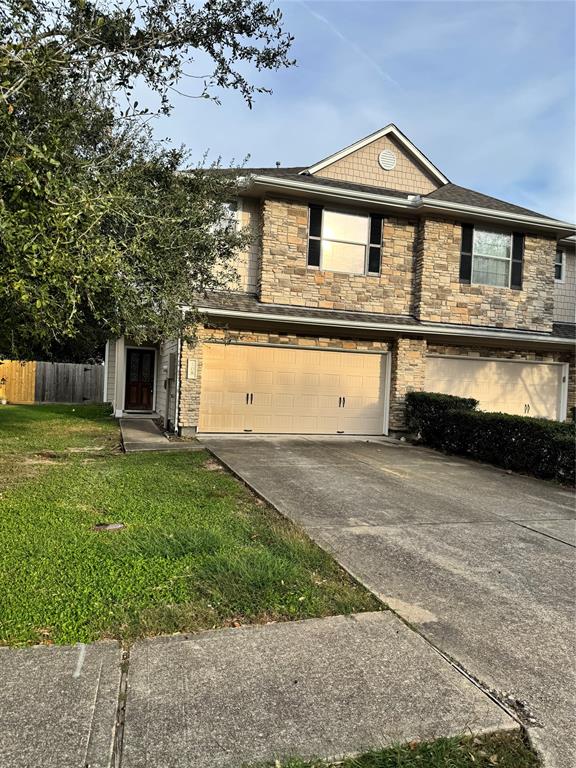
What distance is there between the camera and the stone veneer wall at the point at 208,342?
11523 mm

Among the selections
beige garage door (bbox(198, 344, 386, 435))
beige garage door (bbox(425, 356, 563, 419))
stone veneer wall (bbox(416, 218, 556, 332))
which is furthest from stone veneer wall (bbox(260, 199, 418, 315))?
beige garage door (bbox(425, 356, 563, 419))

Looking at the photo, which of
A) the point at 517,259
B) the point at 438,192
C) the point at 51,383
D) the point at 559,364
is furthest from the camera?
the point at 51,383

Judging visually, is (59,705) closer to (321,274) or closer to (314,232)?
(321,274)

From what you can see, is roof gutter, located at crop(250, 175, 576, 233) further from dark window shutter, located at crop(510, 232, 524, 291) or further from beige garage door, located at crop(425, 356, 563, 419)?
beige garage door, located at crop(425, 356, 563, 419)

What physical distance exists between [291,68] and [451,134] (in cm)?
1120

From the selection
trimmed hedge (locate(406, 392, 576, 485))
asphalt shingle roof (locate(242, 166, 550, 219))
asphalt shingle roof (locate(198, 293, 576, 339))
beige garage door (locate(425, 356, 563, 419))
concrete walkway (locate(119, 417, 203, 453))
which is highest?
asphalt shingle roof (locate(242, 166, 550, 219))

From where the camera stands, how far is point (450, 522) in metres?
5.93

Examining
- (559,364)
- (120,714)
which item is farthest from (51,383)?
(120,714)

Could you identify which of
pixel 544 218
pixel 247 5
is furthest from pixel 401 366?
pixel 247 5

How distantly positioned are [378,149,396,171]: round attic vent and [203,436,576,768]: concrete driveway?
870cm

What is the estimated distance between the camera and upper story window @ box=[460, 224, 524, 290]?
13.6 m

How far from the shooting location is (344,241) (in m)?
12.9

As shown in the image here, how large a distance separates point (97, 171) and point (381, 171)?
10.7 m

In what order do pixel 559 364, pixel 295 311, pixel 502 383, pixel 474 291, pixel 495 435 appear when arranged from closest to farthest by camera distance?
pixel 495 435 < pixel 295 311 < pixel 474 291 < pixel 502 383 < pixel 559 364
